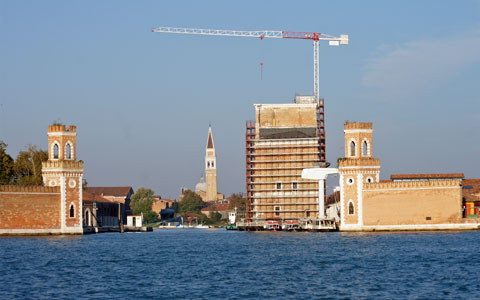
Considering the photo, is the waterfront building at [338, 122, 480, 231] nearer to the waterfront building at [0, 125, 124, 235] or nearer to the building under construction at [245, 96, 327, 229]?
the building under construction at [245, 96, 327, 229]

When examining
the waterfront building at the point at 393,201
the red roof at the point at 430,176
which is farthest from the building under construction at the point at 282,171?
the waterfront building at the point at 393,201

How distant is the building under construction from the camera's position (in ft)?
474

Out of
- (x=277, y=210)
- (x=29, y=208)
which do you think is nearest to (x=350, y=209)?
(x=277, y=210)

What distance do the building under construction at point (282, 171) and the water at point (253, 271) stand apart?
58.5 metres

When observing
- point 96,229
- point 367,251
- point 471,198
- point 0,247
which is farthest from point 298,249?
point 96,229

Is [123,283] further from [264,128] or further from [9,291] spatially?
[264,128]

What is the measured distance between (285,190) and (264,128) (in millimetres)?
12578

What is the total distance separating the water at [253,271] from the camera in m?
46.9

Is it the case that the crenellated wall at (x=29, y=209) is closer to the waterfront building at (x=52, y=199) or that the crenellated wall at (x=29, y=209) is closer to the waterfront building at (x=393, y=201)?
the waterfront building at (x=52, y=199)

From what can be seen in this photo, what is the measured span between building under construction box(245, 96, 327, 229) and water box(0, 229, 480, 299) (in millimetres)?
58480

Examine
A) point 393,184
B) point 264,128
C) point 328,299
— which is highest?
point 264,128

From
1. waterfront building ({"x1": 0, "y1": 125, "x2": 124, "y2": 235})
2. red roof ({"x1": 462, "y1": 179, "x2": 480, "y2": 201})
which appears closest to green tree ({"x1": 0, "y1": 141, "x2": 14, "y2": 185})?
waterfront building ({"x1": 0, "y1": 125, "x2": 124, "y2": 235})

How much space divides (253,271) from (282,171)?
87700mm

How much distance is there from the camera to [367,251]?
72.9m
